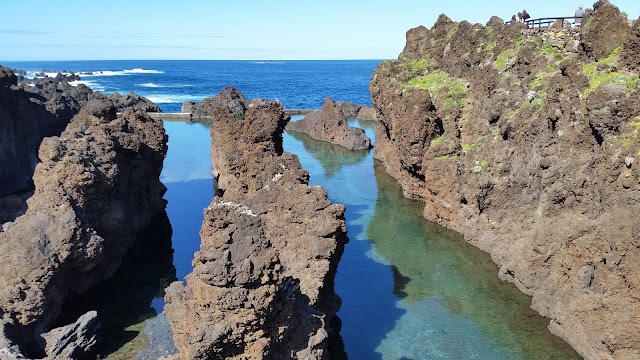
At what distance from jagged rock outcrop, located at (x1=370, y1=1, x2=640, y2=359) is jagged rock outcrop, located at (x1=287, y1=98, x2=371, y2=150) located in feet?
51.9

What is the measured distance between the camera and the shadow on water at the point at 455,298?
18.4 meters

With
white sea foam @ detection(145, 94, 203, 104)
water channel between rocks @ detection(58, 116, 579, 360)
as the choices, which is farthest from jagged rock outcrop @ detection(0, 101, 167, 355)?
white sea foam @ detection(145, 94, 203, 104)

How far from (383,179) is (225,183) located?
17243 mm

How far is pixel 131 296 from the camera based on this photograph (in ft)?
72.3

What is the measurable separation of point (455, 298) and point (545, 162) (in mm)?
7995

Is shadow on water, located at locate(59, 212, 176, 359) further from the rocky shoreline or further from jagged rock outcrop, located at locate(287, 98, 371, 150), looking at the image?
jagged rock outcrop, located at locate(287, 98, 371, 150)

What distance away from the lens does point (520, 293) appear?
22266 mm

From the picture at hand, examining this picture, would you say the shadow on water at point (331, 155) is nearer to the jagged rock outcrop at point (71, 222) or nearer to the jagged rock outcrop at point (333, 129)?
the jagged rock outcrop at point (333, 129)

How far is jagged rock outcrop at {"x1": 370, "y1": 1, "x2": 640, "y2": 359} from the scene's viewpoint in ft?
58.4

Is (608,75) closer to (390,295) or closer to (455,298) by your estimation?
(455,298)

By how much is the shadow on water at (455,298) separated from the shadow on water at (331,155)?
15385 millimetres

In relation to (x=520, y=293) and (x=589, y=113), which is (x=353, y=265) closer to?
(x=520, y=293)

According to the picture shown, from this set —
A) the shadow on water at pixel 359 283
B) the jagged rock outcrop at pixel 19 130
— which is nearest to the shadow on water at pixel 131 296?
the shadow on water at pixel 359 283

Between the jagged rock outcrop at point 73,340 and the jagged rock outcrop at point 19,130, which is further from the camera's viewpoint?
the jagged rock outcrop at point 19,130
